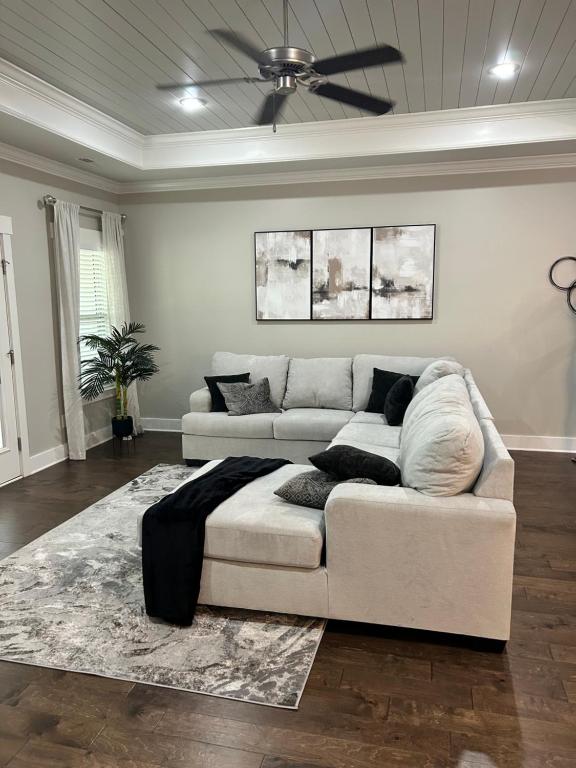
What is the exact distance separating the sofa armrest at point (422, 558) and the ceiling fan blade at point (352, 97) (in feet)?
7.22

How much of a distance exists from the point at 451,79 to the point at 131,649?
407cm

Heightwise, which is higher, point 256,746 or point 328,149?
point 328,149

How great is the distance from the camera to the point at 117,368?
5750 mm

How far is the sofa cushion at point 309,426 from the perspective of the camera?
4.89m

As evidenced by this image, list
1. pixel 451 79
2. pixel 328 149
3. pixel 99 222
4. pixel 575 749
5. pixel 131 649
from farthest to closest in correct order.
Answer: pixel 99 222, pixel 328 149, pixel 451 79, pixel 131 649, pixel 575 749

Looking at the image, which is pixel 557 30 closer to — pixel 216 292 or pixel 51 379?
pixel 216 292

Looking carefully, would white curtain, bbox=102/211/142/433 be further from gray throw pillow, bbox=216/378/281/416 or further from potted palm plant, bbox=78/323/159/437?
gray throw pillow, bbox=216/378/281/416

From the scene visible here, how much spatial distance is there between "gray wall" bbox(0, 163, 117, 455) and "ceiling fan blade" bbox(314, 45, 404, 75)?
9.91 feet

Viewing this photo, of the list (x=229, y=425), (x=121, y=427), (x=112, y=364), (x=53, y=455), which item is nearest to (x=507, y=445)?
(x=229, y=425)

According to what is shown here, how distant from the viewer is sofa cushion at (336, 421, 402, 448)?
4.12 m

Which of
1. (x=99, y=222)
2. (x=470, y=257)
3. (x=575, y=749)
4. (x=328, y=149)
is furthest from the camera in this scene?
(x=99, y=222)

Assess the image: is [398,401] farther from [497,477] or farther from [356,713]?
[356,713]

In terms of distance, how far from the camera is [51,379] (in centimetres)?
538

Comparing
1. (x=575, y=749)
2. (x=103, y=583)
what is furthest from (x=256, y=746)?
A: (x=103, y=583)
